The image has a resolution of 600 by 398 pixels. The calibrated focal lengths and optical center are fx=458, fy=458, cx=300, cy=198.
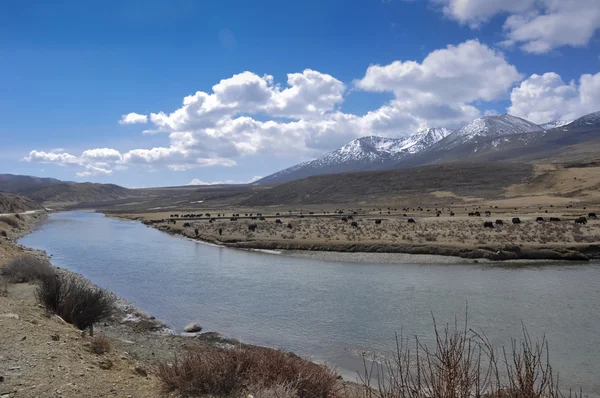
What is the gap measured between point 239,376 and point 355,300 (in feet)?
42.4

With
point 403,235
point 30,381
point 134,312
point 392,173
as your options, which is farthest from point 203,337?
point 392,173

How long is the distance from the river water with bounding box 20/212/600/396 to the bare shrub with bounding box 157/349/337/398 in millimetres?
4856

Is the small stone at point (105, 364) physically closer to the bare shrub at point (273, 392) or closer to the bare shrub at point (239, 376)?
the bare shrub at point (239, 376)

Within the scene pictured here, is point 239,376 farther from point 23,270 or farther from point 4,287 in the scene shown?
point 23,270

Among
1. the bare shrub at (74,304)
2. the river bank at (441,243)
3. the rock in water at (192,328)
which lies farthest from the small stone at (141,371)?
the river bank at (441,243)

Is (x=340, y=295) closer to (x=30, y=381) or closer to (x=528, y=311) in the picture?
(x=528, y=311)

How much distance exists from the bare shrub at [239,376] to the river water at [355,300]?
4856 mm

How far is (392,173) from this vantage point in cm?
13800

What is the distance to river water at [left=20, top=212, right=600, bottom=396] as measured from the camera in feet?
46.2

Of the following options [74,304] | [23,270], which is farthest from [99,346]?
[23,270]

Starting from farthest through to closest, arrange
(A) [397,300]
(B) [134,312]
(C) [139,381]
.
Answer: (A) [397,300]
(B) [134,312]
(C) [139,381]

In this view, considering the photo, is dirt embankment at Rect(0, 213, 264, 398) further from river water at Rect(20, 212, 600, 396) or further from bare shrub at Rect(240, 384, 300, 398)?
river water at Rect(20, 212, 600, 396)

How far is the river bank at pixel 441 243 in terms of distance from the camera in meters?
31.0

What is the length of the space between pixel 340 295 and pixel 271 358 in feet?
44.7
